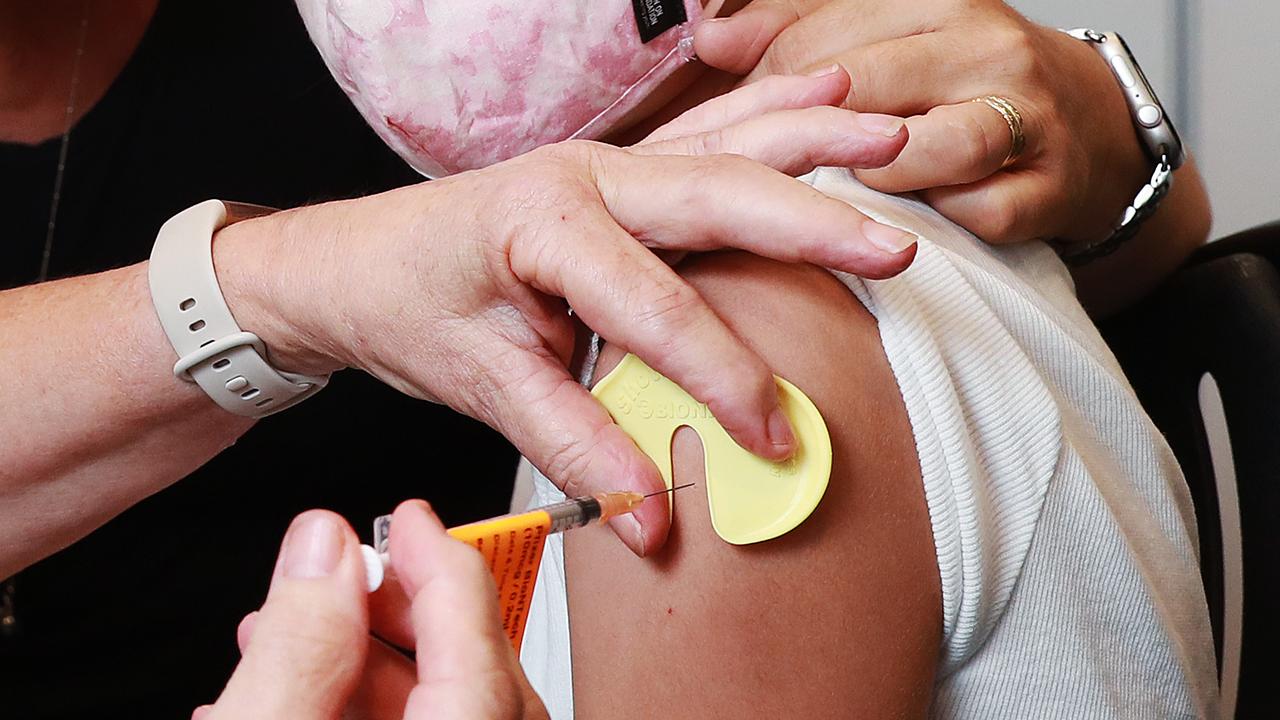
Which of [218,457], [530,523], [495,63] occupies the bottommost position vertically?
[218,457]

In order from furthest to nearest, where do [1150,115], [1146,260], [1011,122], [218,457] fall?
[218,457], [1146,260], [1150,115], [1011,122]

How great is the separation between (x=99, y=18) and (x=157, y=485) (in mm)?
530

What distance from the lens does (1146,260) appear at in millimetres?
1051

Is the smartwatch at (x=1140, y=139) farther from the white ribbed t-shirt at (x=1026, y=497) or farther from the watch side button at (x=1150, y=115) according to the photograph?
the white ribbed t-shirt at (x=1026, y=497)

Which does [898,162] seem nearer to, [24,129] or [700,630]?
[700,630]

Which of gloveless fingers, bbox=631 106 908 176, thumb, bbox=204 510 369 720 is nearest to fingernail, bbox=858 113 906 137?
gloveless fingers, bbox=631 106 908 176

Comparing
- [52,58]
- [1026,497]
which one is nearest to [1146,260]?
[1026,497]

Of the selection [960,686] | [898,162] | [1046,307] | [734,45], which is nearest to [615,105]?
Answer: [734,45]

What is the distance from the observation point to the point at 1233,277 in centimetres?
95

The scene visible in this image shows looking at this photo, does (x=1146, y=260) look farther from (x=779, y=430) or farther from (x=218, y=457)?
(x=218, y=457)

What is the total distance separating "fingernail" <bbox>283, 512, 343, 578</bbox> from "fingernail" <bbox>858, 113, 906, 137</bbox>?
35 centimetres

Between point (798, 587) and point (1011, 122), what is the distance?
1.19 ft

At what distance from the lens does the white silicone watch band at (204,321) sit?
730 millimetres

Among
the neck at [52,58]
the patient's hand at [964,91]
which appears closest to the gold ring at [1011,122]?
the patient's hand at [964,91]
